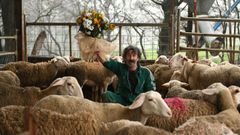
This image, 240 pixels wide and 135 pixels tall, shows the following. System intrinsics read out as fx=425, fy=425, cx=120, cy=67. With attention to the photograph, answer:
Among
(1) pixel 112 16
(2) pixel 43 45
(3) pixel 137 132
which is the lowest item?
(3) pixel 137 132

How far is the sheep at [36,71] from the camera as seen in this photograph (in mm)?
7461

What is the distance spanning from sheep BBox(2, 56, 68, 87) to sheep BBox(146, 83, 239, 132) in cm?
371

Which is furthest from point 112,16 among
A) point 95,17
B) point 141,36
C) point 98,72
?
point 95,17

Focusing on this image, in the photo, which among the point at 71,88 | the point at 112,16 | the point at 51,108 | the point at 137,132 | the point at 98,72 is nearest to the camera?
the point at 137,132

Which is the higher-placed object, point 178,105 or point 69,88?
point 69,88

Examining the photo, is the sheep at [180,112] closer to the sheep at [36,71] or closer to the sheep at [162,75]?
the sheep at [162,75]

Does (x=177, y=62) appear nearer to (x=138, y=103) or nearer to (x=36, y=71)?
(x=36, y=71)

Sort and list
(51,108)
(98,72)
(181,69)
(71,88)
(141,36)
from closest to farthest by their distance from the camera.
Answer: (51,108) → (71,88) → (181,69) → (98,72) → (141,36)

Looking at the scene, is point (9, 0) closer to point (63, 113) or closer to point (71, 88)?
point (71, 88)

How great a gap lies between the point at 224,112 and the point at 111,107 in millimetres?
1031

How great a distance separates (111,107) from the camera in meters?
3.96

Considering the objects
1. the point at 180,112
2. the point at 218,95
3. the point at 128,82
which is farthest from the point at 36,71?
the point at 218,95

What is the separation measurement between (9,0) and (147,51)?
390 cm

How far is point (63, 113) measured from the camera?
11.9 feet
